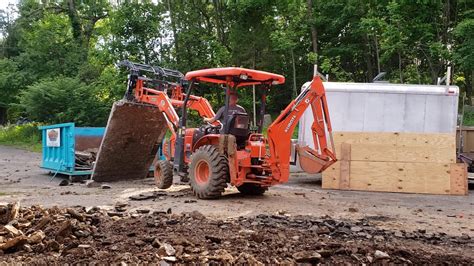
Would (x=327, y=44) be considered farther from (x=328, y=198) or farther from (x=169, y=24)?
(x=328, y=198)

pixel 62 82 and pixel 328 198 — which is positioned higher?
pixel 62 82

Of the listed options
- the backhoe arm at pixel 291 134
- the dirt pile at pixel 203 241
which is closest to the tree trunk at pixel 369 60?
the backhoe arm at pixel 291 134

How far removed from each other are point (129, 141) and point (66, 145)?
1.71 m

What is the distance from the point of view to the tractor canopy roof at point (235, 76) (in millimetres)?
9977

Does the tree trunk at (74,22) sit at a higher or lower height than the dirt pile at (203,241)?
higher

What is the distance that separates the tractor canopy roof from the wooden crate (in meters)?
3.34

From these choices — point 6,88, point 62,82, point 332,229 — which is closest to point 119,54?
point 62,82

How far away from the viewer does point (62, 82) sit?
27.2 metres

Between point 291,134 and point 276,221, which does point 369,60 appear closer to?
point 291,134

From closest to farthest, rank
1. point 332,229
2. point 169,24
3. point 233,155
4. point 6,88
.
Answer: point 332,229
point 233,155
point 169,24
point 6,88

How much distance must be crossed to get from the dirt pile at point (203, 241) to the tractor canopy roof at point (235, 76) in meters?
3.38

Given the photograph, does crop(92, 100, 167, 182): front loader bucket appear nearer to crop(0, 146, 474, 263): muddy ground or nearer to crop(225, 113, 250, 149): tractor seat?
crop(0, 146, 474, 263): muddy ground

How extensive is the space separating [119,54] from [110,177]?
46.3ft

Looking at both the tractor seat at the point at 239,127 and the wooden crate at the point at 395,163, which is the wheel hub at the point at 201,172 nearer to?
the tractor seat at the point at 239,127
